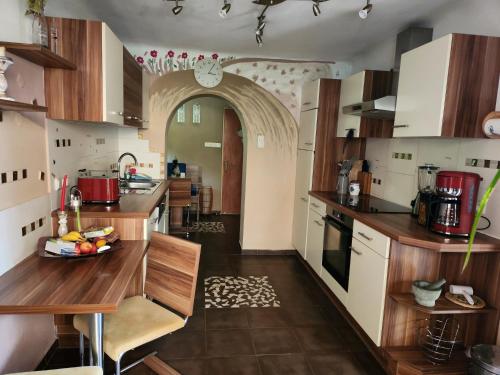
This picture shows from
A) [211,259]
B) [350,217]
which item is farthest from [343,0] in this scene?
[211,259]

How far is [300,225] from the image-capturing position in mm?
4082

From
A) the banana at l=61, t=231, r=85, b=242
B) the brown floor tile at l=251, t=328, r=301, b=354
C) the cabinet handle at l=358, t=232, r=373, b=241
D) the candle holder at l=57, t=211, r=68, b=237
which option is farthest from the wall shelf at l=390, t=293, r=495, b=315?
the candle holder at l=57, t=211, r=68, b=237

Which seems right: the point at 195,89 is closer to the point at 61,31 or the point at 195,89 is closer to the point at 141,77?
the point at 141,77

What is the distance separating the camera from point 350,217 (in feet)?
9.04

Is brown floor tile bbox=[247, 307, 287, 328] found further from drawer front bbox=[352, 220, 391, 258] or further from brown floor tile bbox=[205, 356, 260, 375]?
drawer front bbox=[352, 220, 391, 258]

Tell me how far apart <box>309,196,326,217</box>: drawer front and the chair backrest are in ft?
5.85

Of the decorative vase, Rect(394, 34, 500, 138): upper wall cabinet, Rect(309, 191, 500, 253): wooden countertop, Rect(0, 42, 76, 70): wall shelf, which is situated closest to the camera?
Rect(0, 42, 76, 70): wall shelf

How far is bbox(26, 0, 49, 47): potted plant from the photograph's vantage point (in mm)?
1781

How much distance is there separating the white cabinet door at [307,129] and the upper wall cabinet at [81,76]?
2.21 metres

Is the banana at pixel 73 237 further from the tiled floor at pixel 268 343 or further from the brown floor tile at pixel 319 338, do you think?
the brown floor tile at pixel 319 338

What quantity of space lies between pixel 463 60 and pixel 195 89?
2.75 meters

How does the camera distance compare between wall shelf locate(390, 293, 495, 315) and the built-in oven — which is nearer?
wall shelf locate(390, 293, 495, 315)

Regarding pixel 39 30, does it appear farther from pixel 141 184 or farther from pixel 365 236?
pixel 365 236

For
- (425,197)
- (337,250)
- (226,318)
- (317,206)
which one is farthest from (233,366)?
(317,206)
